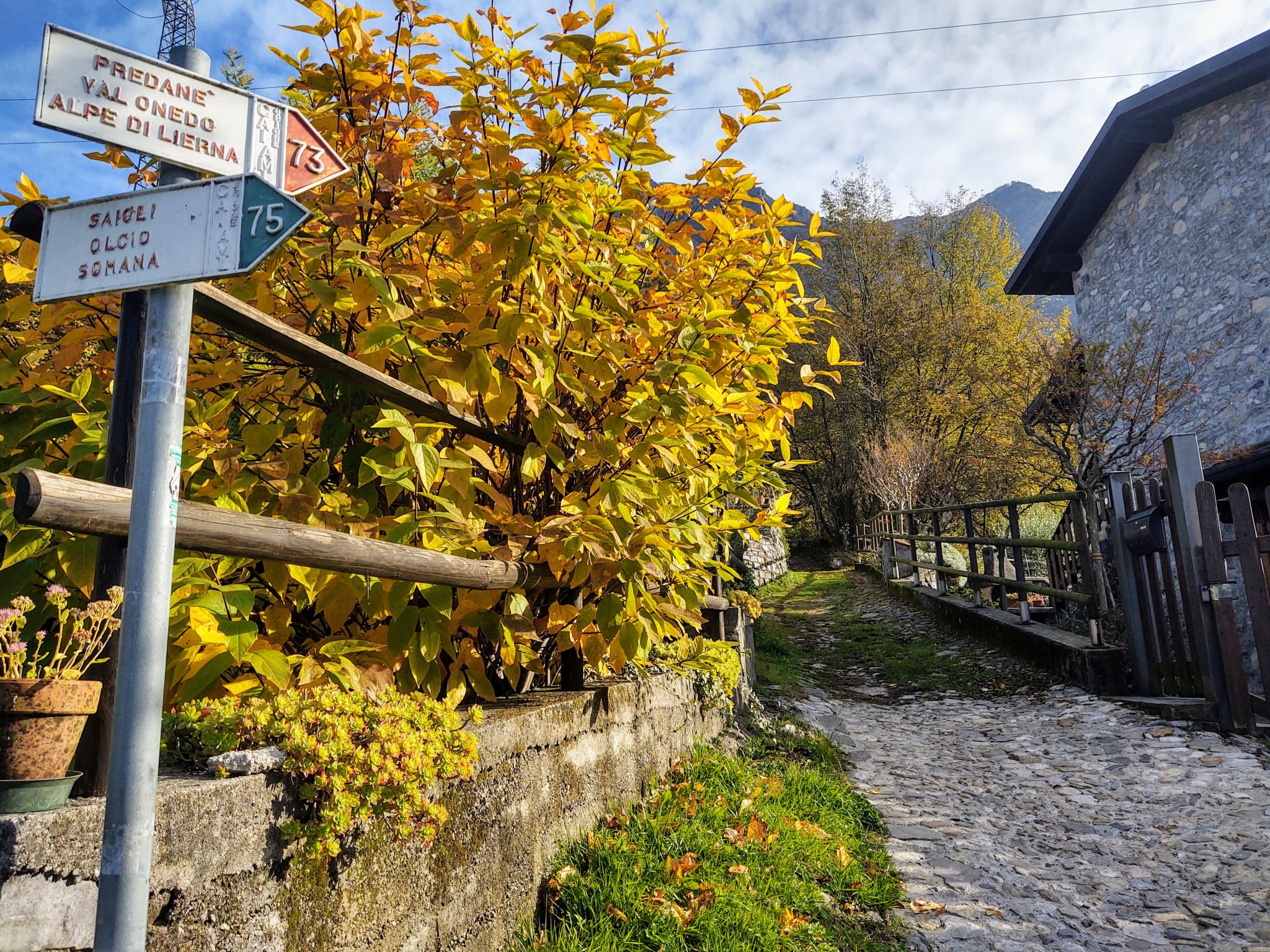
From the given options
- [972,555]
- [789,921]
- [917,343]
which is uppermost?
[917,343]

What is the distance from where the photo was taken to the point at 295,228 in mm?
1176

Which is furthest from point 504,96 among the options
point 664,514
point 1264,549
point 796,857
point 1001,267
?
point 1001,267

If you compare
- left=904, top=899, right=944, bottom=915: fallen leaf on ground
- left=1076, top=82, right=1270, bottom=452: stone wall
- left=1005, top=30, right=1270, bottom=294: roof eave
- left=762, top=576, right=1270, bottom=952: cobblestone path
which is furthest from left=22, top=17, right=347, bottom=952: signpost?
left=1005, top=30, right=1270, bottom=294: roof eave

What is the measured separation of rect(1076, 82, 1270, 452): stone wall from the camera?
29.4 ft

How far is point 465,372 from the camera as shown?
219 centimetres

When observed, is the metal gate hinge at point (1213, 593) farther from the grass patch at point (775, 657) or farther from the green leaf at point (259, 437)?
the green leaf at point (259, 437)

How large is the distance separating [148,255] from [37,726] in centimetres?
77

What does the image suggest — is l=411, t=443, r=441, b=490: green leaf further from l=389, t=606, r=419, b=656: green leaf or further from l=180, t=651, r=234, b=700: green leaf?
l=180, t=651, r=234, b=700: green leaf

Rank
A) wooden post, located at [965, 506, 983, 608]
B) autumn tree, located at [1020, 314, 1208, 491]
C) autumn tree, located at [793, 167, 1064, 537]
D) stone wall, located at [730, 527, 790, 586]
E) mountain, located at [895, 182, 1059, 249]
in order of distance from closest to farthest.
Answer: autumn tree, located at [1020, 314, 1208, 491], wooden post, located at [965, 506, 983, 608], stone wall, located at [730, 527, 790, 586], autumn tree, located at [793, 167, 1064, 537], mountain, located at [895, 182, 1059, 249]

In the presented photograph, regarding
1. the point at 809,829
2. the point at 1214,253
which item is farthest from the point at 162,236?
the point at 1214,253

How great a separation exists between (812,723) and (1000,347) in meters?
22.4

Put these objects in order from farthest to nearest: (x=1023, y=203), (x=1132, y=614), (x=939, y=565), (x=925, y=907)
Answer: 1. (x=1023, y=203)
2. (x=939, y=565)
3. (x=1132, y=614)
4. (x=925, y=907)

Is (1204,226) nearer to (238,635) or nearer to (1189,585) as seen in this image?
(1189,585)

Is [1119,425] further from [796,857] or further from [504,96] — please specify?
[504,96]
